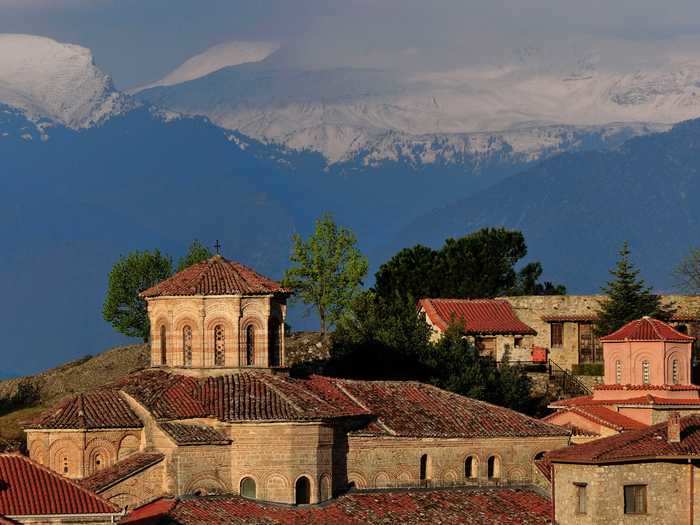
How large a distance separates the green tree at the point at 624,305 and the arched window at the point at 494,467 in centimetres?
2519

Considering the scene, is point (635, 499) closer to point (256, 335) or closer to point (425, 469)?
point (425, 469)

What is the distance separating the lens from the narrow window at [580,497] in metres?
57.9

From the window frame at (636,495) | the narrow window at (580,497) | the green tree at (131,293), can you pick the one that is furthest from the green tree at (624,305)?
the window frame at (636,495)

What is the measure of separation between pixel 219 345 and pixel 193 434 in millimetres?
4740

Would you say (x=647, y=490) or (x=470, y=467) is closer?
(x=647, y=490)

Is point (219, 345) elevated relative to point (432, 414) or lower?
elevated

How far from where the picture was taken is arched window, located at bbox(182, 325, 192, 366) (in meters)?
62.2

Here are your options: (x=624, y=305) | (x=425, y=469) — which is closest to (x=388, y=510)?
(x=425, y=469)

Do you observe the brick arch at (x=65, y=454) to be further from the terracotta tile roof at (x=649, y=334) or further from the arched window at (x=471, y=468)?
the terracotta tile roof at (x=649, y=334)

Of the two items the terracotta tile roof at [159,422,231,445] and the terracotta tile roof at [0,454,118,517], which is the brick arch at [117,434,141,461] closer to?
the terracotta tile roof at [159,422,231,445]

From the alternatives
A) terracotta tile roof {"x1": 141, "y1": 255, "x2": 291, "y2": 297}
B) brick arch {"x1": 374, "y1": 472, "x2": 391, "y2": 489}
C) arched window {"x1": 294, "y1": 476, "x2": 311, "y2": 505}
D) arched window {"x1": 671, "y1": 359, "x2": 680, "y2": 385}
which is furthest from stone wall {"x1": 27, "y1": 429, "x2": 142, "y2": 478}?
arched window {"x1": 671, "y1": 359, "x2": 680, "y2": 385}

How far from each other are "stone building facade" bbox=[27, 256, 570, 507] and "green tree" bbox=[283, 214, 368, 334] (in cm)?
3204

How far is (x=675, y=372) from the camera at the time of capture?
7325 cm

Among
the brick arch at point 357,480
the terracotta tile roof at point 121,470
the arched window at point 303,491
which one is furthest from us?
the brick arch at point 357,480
